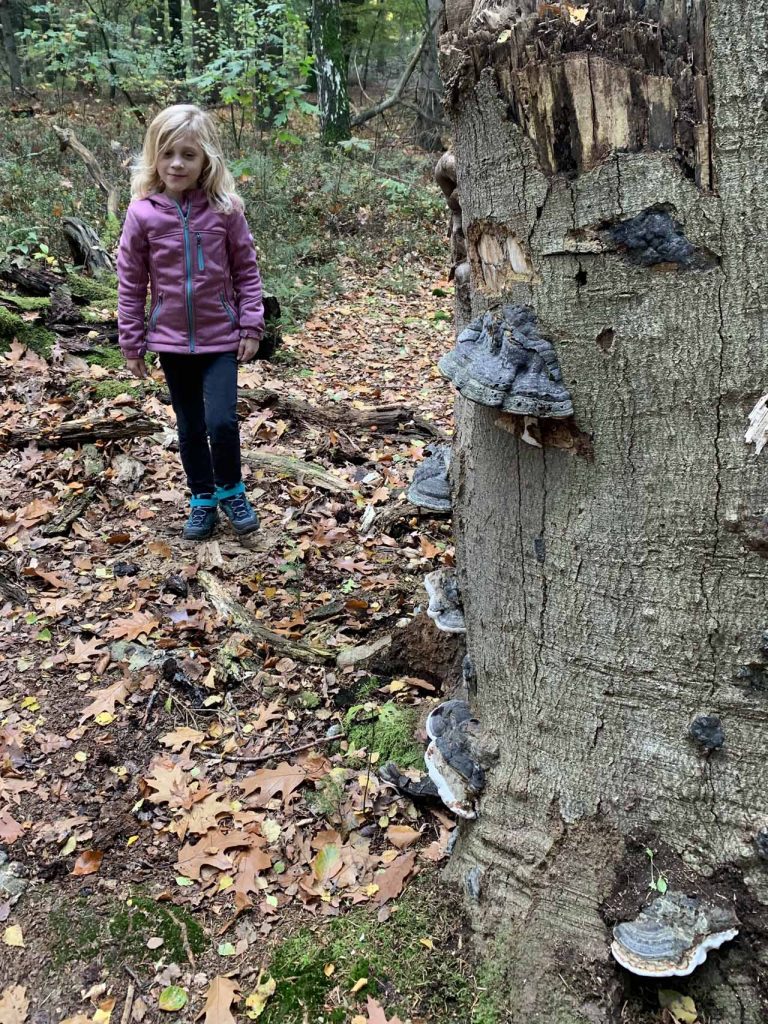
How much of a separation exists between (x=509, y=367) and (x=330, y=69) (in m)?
16.2

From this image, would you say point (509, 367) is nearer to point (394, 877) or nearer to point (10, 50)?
point (394, 877)

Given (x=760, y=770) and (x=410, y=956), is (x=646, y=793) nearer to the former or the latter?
(x=760, y=770)

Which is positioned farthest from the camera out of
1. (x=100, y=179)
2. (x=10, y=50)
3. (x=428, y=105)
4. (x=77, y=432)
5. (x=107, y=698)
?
(x=10, y=50)

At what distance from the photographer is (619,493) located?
75.8 inches

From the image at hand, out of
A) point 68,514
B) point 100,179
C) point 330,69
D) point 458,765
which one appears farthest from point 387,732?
point 330,69

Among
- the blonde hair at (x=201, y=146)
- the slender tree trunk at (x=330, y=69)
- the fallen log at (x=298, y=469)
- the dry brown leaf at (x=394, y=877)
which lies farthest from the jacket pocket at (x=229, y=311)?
the slender tree trunk at (x=330, y=69)

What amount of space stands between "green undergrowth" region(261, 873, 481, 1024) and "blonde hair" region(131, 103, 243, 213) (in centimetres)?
353

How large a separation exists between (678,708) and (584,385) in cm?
89

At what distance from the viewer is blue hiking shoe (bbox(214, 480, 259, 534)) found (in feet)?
15.4

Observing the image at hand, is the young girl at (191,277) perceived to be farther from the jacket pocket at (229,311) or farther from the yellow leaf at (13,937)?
the yellow leaf at (13,937)

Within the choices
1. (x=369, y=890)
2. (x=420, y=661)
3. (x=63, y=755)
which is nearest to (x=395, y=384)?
(x=420, y=661)

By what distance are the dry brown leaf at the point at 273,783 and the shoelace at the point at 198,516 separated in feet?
6.57

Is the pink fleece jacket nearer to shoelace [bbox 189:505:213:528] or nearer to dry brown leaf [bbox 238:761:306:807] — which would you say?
shoelace [bbox 189:505:213:528]

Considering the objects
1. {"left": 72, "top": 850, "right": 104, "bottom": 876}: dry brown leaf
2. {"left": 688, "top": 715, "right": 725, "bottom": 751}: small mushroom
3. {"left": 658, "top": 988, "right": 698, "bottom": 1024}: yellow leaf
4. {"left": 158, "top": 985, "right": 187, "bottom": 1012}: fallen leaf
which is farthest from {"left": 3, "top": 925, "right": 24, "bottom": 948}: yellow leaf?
{"left": 688, "top": 715, "right": 725, "bottom": 751}: small mushroom
